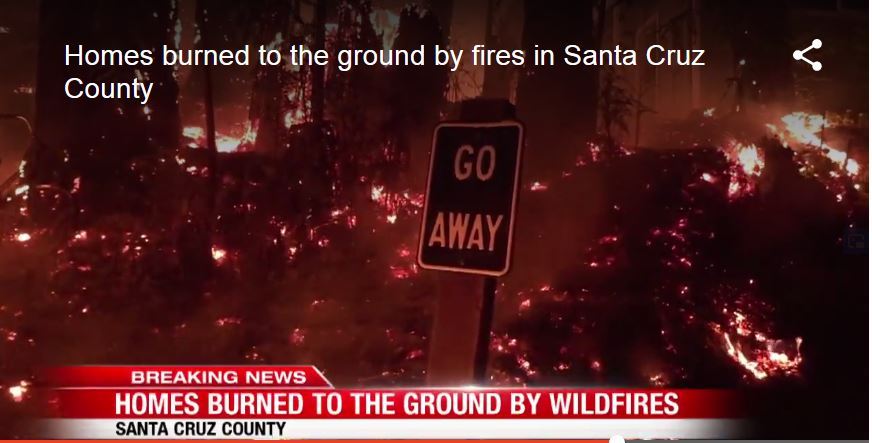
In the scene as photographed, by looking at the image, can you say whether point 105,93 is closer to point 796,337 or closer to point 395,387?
point 395,387

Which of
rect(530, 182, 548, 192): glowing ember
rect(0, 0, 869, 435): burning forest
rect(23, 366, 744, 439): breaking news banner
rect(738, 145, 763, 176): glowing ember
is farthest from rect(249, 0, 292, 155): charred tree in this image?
rect(738, 145, 763, 176): glowing ember

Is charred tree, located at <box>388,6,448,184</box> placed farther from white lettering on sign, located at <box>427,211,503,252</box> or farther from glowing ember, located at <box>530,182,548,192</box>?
white lettering on sign, located at <box>427,211,503,252</box>

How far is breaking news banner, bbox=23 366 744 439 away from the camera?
10.0 ft

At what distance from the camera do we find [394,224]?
3.48 meters

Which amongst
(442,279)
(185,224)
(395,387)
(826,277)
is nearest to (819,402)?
(826,277)

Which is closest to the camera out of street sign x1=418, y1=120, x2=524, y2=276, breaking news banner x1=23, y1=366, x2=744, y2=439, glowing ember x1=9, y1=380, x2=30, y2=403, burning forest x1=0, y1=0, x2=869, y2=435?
street sign x1=418, y1=120, x2=524, y2=276

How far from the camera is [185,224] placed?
3.40 meters

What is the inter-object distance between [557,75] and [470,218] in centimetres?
190

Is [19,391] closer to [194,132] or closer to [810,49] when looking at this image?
[194,132]

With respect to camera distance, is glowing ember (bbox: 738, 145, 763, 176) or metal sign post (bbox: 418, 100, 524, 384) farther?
glowing ember (bbox: 738, 145, 763, 176)

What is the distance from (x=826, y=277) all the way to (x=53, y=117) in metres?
3.83

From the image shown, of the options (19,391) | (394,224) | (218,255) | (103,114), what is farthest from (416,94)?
(19,391)

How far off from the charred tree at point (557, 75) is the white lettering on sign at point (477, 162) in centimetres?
172

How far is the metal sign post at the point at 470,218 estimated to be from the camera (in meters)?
1.63
